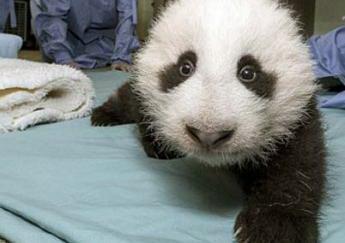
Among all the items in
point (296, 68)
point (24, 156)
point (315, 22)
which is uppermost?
point (296, 68)

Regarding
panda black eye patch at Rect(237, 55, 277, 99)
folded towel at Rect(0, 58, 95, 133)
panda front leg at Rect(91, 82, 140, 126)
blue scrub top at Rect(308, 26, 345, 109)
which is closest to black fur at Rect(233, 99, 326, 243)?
panda black eye patch at Rect(237, 55, 277, 99)

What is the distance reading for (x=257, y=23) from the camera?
79 cm

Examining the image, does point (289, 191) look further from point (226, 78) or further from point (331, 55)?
point (331, 55)

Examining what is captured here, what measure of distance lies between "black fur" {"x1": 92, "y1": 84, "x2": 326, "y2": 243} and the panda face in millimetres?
36

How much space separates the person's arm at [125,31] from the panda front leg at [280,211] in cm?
211

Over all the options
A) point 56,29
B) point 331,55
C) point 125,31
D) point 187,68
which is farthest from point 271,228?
point 125,31

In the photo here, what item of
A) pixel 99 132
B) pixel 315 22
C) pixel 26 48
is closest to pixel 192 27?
pixel 99 132

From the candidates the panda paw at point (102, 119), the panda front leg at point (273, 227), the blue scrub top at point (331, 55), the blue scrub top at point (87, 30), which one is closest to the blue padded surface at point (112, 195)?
the panda front leg at point (273, 227)

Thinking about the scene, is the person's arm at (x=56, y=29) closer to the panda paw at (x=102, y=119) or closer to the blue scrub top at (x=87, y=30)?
the blue scrub top at (x=87, y=30)

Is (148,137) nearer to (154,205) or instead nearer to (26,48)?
(154,205)

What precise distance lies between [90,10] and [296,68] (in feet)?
7.33

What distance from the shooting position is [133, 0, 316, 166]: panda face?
2.26ft

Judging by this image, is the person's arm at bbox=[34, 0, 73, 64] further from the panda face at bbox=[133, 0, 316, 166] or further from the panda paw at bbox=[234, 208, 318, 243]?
the panda paw at bbox=[234, 208, 318, 243]

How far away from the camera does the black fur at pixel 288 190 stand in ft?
2.33
